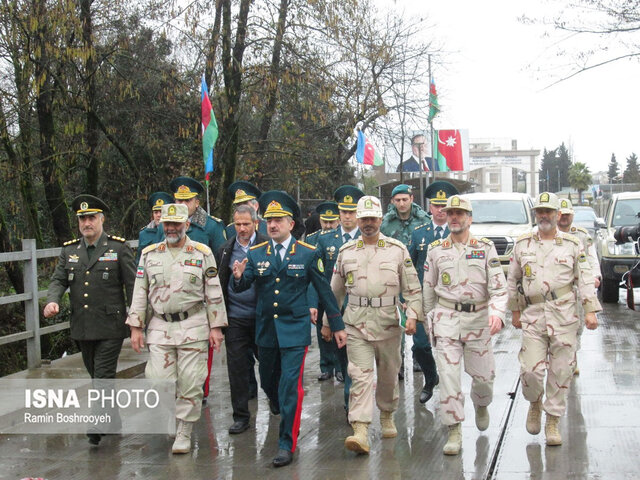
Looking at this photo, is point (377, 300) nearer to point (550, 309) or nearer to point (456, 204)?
point (456, 204)

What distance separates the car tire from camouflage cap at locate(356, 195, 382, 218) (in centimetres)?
1000

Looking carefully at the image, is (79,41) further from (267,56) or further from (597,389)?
(597,389)

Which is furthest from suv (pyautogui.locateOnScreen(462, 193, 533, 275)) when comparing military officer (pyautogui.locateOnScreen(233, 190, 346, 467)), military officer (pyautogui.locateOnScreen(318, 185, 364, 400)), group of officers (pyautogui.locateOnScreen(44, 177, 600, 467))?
military officer (pyautogui.locateOnScreen(233, 190, 346, 467))

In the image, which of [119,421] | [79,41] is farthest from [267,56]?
[119,421]

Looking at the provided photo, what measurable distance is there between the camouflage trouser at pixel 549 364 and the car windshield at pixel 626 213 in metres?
10.2

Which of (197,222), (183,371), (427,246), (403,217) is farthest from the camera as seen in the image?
(403,217)

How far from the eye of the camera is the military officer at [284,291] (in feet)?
20.3

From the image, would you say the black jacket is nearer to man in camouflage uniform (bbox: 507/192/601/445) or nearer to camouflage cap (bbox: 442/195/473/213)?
camouflage cap (bbox: 442/195/473/213)

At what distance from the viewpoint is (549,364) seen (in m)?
6.42

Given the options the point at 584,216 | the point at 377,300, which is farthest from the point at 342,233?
the point at 584,216

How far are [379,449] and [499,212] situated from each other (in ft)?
39.0

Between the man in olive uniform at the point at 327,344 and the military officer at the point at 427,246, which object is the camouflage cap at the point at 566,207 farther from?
the man in olive uniform at the point at 327,344

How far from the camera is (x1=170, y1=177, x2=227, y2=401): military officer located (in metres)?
7.79

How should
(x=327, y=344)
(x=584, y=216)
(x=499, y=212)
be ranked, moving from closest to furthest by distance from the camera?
(x=327, y=344)
(x=499, y=212)
(x=584, y=216)
